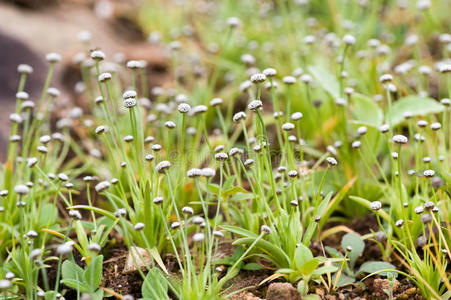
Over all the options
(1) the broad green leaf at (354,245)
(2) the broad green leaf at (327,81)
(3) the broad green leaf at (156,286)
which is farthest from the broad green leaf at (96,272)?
(2) the broad green leaf at (327,81)

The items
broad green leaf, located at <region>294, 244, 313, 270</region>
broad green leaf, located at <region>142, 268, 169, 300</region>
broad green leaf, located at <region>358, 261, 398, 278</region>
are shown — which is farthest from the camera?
broad green leaf, located at <region>358, 261, 398, 278</region>

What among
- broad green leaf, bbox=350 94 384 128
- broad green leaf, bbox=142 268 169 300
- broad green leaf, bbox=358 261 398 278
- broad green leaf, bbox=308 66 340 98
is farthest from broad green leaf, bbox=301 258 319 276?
broad green leaf, bbox=308 66 340 98

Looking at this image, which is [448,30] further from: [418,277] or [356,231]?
[418,277]

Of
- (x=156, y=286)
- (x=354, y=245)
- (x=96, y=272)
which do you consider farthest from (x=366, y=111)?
(x=96, y=272)

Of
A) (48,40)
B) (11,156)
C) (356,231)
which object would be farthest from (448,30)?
(11,156)

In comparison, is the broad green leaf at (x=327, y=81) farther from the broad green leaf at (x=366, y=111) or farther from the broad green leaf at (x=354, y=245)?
the broad green leaf at (x=354, y=245)

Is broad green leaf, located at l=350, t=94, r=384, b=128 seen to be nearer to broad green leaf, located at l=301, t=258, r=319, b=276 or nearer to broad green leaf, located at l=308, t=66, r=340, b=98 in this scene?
broad green leaf, located at l=308, t=66, r=340, b=98
